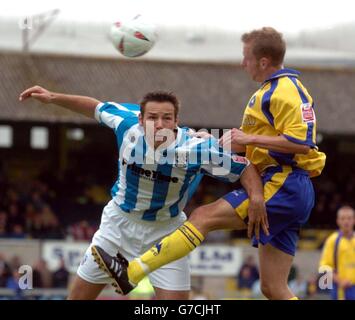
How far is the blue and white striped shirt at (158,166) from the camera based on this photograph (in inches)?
290

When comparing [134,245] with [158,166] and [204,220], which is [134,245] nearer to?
[158,166]

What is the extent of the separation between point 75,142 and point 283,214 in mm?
19461

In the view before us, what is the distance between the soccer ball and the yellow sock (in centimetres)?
174

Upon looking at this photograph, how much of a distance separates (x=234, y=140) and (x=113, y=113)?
3.65 feet

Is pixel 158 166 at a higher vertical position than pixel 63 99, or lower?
lower

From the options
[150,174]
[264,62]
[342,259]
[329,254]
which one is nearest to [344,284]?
[342,259]

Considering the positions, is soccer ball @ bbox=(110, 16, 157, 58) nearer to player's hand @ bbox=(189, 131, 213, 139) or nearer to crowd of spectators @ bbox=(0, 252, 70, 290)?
player's hand @ bbox=(189, 131, 213, 139)

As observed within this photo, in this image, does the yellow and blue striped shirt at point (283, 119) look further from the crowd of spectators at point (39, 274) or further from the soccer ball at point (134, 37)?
the crowd of spectators at point (39, 274)

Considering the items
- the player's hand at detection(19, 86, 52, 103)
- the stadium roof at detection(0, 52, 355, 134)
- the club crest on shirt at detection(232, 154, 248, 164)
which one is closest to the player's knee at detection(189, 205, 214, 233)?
the club crest on shirt at detection(232, 154, 248, 164)

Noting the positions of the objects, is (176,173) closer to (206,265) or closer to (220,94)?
(206,265)

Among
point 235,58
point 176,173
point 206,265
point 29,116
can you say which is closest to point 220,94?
point 235,58

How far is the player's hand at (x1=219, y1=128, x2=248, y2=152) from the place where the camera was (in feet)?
23.2

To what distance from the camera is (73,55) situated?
25781 mm

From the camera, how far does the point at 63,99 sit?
780 centimetres
